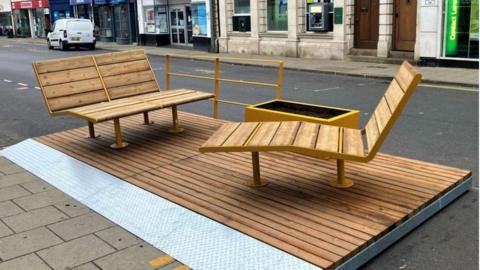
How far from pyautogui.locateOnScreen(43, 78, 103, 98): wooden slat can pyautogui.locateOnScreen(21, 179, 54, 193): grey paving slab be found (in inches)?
64.8

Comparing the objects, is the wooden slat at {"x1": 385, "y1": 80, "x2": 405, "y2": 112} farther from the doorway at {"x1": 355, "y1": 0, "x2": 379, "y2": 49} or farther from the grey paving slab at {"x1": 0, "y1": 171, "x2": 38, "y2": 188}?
the doorway at {"x1": 355, "y1": 0, "x2": 379, "y2": 49}

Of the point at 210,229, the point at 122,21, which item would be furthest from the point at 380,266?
the point at 122,21

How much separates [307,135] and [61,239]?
2.28 metres

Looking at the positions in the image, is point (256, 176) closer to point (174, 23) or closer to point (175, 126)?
point (175, 126)

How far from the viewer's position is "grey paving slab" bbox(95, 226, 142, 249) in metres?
4.18

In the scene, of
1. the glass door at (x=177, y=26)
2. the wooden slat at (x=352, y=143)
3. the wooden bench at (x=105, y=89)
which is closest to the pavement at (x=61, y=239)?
the wooden bench at (x=105, y=89)

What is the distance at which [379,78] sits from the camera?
1468 centimetres

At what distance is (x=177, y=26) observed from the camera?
98.0 feet

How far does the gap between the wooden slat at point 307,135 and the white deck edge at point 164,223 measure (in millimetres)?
971

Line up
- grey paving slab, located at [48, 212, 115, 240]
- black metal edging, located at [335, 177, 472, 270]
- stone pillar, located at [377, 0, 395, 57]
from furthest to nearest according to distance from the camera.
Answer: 1. stone pillar, located at [377, 0, 395, 57]
2. grey paving slab, located at [48, 212, 115, 240]
3. black metal edging, located at [335, 177, 472, 270]

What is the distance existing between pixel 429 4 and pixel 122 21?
75.2ft

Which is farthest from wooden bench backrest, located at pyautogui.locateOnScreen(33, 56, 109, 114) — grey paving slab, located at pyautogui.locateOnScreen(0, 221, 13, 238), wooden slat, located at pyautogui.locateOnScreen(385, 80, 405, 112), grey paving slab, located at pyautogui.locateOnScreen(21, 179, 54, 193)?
wooden slat, located at pyautogui.locateOnScreen(385, 80, 405, 112)

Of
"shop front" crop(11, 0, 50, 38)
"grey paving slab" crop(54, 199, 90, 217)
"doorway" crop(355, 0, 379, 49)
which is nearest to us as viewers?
"grey paving slab" crop(54, 199, 90, 217)

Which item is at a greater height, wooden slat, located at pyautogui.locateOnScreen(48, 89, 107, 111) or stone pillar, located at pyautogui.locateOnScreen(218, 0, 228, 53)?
stone pillar, located at pyautogui.locateOnScreen(218, 0, 228, 53)
